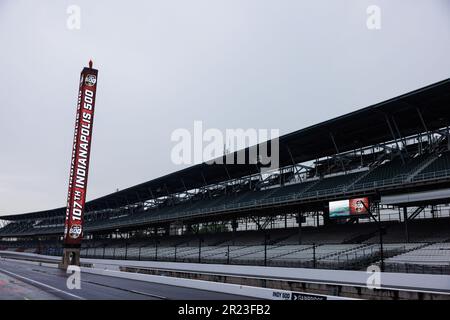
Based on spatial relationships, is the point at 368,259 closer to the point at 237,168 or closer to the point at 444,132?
the point at 444,132

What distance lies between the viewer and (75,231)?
48375 millimetres

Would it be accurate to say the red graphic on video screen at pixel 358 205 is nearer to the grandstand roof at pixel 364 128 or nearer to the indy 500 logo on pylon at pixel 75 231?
the grandstand roof at pixel 364 128

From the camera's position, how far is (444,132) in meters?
36.8

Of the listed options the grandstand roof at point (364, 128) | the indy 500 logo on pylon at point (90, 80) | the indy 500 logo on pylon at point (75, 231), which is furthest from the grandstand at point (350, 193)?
the indy 500 logo on pylon at point (90, 80)

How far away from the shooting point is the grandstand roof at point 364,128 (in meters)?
34.1

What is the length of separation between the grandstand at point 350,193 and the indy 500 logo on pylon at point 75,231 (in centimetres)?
1074

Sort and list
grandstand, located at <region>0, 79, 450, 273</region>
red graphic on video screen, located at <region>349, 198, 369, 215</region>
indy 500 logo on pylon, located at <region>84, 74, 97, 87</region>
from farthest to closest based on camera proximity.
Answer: indy 500 logo on pylon, located at <region>84, 74, 97, 87</region>, red graphic on video screen, located at <region>349, 198, 369, 215</region>, grandstand, located at <region>0, 79, 450, 273</region>

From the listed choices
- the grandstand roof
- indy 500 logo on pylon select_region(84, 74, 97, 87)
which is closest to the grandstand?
the grandstand roof

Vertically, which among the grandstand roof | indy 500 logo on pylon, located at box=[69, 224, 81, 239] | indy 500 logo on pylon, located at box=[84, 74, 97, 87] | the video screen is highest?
indy 500 logo on pylon, located at box=[84, 74, 97, 87]

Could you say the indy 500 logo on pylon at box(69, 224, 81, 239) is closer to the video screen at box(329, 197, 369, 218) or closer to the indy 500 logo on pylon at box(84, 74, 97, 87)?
the indy 500 logo on pylon at box(84, 74, 97, 87)

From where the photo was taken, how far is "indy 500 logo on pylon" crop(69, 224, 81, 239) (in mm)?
48094

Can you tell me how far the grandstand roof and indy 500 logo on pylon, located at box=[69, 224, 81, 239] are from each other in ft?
57.1
